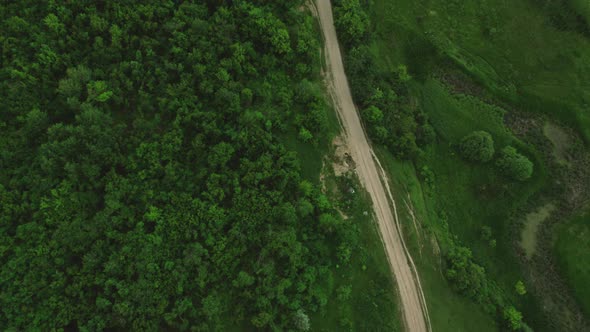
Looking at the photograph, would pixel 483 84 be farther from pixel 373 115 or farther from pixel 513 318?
pixel 513 318

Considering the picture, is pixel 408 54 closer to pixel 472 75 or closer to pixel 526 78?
pixel 472 75

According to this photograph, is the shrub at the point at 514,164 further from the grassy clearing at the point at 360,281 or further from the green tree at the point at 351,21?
the green tree at the point at 351,21

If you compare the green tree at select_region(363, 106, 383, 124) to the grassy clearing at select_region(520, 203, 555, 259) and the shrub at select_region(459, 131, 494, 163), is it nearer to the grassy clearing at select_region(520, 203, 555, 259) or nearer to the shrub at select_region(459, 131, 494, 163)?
the shrub at select_region(459, 131, 494, 163)

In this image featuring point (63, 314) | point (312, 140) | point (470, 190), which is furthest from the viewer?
point (470, 190)

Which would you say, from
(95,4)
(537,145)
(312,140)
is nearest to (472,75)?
(537,145)

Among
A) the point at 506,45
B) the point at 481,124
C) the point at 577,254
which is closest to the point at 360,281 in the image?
the point at 481,124

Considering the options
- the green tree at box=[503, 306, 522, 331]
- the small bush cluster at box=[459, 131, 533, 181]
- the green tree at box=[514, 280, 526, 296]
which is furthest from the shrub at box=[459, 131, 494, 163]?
the green tree at box=[503, 306, 522, 331]

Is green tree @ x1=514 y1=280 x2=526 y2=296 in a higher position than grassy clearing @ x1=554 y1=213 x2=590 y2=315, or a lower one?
lower
